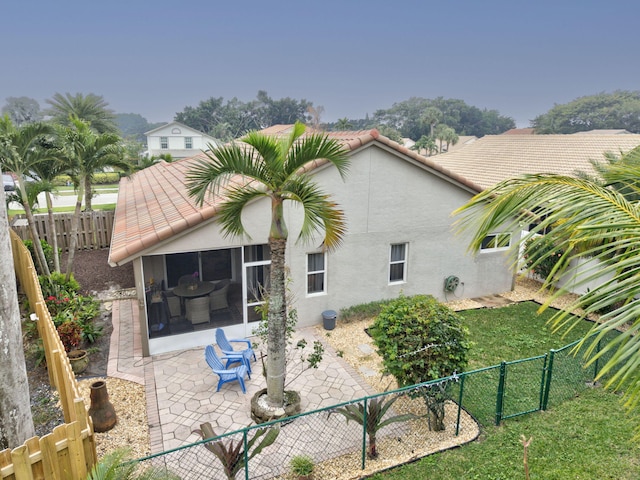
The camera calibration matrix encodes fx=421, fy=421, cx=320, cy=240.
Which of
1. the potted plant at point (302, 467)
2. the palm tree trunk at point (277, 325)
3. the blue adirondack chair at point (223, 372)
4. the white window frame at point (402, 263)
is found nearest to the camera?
the potted plant at point (302, 467)

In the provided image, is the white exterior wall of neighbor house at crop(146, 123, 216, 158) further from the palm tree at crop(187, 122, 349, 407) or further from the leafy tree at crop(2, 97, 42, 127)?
the leafy tree at crop(2, 97, 42, 127)

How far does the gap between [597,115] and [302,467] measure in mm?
139360

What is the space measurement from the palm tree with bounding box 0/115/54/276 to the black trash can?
920 centimetres

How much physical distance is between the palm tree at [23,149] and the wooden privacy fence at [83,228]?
7.15 metres

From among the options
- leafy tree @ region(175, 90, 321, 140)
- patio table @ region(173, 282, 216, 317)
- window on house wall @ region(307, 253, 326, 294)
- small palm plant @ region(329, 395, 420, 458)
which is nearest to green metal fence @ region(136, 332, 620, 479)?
small palm plant @ region(329, 395, 420, 458)

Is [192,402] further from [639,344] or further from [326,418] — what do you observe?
[639,344]

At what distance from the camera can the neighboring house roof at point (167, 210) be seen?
375 inches

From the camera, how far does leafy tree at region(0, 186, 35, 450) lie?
14.7ft

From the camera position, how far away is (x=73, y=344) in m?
9.62

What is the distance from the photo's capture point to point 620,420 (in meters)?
8.00

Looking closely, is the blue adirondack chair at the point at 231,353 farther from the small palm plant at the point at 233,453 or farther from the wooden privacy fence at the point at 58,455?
the wooden privacy fence at the point at 58,455

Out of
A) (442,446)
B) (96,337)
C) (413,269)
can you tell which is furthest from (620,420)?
(96,337)

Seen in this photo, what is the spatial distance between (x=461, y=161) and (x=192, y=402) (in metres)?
25.3

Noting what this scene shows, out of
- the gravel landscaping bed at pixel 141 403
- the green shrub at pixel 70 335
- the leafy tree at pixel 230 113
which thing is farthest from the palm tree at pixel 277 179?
the leafy tree at pixel 230 113
